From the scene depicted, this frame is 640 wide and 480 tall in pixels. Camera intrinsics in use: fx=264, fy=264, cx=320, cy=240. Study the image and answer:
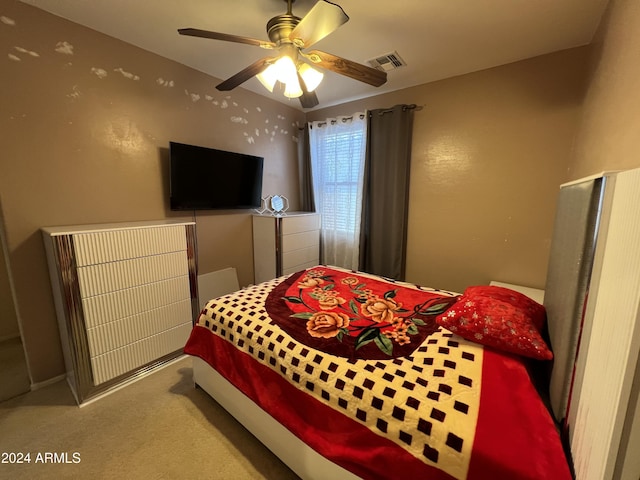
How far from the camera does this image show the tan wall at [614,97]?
113 centimetres

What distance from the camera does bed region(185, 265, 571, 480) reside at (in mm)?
878

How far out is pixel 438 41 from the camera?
207cm

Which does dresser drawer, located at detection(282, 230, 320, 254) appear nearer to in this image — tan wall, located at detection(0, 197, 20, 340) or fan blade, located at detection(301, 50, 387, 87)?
fan blade, located at detection(301, 50, 387, 87)

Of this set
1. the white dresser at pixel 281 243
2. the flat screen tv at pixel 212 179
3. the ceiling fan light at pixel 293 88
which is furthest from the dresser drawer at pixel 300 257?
the ceiling fan light at pixel 293 88

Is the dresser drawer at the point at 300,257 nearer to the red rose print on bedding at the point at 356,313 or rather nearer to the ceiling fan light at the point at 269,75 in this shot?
the red rose print on bedding at the point at 356,313

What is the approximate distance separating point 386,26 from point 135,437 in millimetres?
3149

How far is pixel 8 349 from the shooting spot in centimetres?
238

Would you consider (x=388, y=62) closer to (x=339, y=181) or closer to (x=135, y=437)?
(x=339, y=181)

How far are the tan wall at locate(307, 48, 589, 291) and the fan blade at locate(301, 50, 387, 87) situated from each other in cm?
136

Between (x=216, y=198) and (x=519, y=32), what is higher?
(x=519, y=32)

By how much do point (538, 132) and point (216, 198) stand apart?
3.07 m

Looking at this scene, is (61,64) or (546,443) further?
(61,64)

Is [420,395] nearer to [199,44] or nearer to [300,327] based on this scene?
[300,327]

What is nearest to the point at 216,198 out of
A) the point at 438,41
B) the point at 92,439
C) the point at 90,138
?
the point at 90,138
